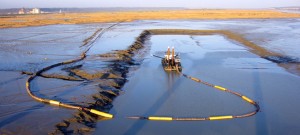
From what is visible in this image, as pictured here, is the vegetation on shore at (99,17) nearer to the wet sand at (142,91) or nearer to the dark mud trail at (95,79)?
the dark mud trail at (95,79)

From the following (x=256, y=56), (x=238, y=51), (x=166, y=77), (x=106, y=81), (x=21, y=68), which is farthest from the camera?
(x=238, y=51)

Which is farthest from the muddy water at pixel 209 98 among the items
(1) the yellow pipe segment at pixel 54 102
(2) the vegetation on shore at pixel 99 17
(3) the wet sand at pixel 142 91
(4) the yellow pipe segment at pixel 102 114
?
(2) the vegetation on shore at pixel 99 17

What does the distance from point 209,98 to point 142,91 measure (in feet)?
10.9

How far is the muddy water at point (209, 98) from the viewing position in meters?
10.6

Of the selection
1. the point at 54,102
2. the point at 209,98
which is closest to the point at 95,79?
the point at 54,102

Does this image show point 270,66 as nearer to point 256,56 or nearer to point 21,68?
point 256,56

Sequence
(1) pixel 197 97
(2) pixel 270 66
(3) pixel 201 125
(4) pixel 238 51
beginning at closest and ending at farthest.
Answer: (3) pixel 201 125, (1) pixel 197 97, (2) pixel 270 66, (4) pixel 238 51

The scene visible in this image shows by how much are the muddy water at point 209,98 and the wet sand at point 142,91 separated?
34 mm

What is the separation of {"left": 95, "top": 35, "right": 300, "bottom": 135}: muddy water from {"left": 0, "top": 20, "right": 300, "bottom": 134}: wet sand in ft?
0.11

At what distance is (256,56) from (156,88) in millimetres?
11640

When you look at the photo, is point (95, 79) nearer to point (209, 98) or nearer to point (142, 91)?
point (142, 91)

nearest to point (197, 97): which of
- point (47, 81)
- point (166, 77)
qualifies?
point (166, 77)

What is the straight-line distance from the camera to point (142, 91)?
1496cm

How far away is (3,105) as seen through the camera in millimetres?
11805
